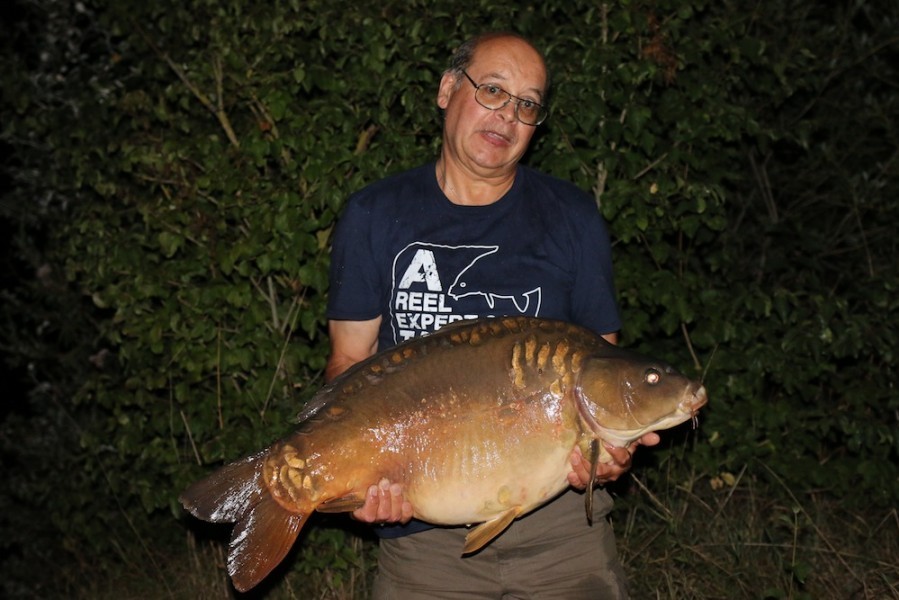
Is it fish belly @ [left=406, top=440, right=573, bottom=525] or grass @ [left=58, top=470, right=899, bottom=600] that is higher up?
fish belly @ [left=406, top=440, right=573, bottom=525]

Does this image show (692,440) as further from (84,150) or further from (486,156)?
(84,150)

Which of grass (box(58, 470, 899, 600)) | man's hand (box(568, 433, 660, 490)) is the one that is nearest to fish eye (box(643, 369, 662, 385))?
man's hand (box(568, 433, 660, 490))

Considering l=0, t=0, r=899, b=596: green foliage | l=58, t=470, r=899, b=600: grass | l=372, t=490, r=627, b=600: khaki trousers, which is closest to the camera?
l=372, t=490, r=627, b=600: khaki trousers

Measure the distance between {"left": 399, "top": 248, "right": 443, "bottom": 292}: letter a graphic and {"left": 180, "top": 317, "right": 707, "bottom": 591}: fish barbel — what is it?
0.36m

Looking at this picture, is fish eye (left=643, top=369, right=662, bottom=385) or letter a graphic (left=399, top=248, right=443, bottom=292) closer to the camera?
fish eye (left=643, top=369, right=662, bottom=385)

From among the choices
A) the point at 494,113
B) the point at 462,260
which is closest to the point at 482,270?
the point at 462,260

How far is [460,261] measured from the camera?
110 inches

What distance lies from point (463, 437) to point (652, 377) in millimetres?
453

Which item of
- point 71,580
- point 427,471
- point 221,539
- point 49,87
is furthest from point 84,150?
point 427,471

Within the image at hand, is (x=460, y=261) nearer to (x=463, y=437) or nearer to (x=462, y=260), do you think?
(x=462, y=260)

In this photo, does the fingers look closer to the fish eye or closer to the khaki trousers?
the fish eye

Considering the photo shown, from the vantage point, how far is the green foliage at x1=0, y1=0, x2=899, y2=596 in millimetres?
3602

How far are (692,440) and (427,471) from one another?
1.75 m

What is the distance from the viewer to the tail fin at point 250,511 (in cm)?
243
